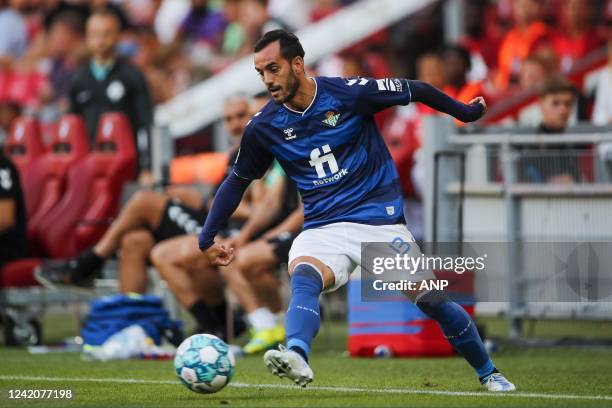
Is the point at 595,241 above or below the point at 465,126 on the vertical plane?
below

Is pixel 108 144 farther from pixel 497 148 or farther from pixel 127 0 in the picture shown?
pixel 127 0

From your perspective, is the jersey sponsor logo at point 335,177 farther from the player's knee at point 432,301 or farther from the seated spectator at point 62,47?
the seated spectator at point 62,47

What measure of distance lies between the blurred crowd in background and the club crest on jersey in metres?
6.43

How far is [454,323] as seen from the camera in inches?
314

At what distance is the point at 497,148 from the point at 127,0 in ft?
46.5

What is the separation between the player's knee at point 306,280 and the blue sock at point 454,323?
0.66 metres

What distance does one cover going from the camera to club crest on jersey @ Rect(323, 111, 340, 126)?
26.2 feet

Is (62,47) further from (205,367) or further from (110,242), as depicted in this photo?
(205,367)

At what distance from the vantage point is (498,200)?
1223 cm

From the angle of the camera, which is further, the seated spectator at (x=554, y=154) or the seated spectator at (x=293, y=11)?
the seated spectator at (x=293, y=11)

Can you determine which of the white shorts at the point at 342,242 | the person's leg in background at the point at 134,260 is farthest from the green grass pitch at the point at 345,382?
the person's leg in background at the point at 134,260

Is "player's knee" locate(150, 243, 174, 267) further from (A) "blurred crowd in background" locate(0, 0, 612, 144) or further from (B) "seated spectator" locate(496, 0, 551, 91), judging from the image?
(B) "seated spectator" locate(496, 0, 551, 91)

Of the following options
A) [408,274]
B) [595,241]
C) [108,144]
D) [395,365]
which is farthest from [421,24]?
[408,274]

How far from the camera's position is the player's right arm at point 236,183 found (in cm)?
814
